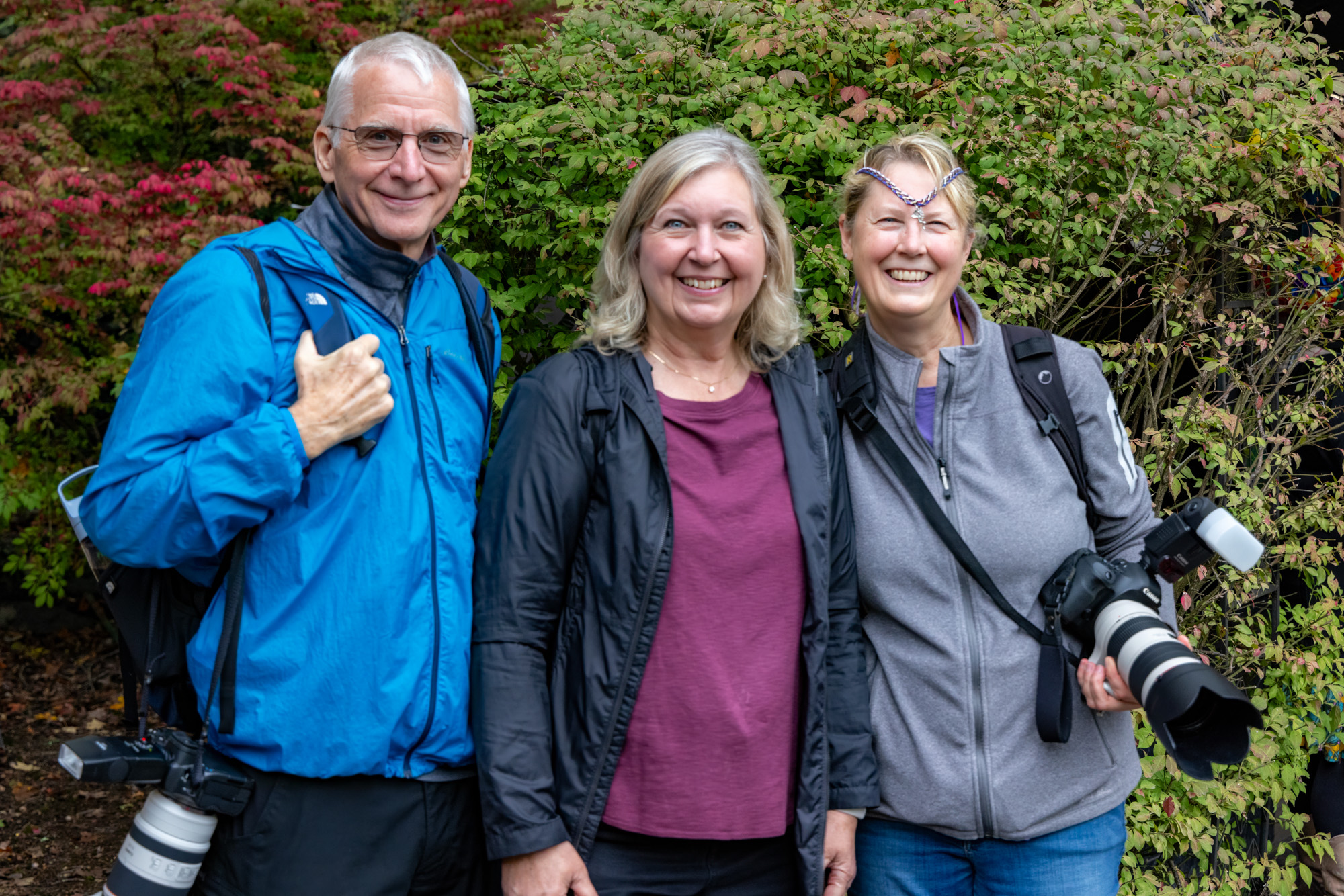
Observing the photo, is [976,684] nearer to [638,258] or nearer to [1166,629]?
[1166,629]

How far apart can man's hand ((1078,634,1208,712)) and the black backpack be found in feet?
4.92

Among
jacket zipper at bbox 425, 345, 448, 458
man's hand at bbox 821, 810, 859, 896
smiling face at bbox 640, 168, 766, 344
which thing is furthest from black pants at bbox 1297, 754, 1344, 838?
jacket zipper at bbox 425, 345, 448, 458

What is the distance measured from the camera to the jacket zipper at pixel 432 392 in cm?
211

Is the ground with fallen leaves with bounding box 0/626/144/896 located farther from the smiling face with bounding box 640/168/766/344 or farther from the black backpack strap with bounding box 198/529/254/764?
the smiling face with bounding box 640/168/766/344

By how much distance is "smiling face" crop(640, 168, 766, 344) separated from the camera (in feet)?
7.10

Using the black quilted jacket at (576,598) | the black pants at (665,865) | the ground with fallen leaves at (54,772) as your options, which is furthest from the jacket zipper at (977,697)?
the ground with fallen leaves at (54,772)

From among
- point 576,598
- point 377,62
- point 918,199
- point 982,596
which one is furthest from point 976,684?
point 377,62

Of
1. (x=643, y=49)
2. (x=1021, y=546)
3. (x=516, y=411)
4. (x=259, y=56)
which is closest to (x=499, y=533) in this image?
(x=516, y=411)

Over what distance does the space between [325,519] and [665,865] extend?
907 millimetres

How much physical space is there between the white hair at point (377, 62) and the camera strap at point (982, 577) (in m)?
1.10

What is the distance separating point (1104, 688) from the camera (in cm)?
216

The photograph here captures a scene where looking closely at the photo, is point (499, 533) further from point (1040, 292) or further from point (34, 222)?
point (34, 222)

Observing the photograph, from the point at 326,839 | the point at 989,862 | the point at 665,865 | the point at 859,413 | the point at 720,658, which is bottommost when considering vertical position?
the point at 989,862

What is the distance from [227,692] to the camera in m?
1.89
